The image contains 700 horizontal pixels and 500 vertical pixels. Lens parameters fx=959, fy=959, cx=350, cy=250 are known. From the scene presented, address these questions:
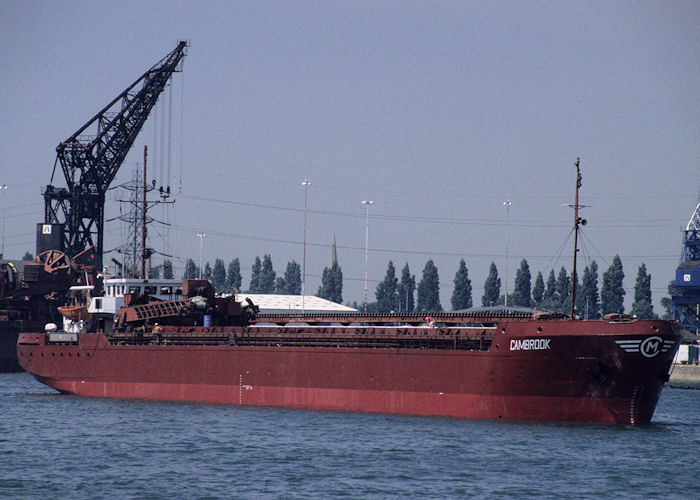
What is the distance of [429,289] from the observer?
154m

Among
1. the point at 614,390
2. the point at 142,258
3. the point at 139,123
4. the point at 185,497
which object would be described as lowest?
the point at 185,497

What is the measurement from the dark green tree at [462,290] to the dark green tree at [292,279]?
4159 centimetres

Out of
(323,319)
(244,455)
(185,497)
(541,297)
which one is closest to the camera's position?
(185,497)

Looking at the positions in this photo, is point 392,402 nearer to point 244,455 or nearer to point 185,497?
point 244,455

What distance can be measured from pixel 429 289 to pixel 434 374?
112 metres

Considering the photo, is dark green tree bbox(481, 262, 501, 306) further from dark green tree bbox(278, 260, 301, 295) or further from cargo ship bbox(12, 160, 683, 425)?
cargo ship bbox(12, 160, 683, 425)

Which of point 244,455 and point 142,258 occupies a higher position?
point 142,258

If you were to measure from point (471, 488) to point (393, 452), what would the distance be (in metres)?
5.18

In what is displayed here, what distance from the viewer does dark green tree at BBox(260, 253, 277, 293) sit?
188m

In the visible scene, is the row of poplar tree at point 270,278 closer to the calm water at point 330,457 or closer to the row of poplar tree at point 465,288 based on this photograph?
the row of poplar tree at point 465,288

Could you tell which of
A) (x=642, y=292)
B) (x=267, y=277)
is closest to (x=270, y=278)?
(x=267, y=277)

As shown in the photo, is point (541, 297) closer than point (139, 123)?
No

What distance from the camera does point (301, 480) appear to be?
3059 centimetres

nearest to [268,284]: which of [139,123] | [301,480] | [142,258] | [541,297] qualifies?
Result: [541,297]
